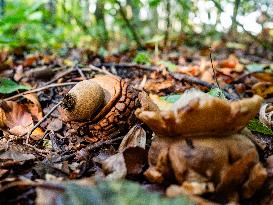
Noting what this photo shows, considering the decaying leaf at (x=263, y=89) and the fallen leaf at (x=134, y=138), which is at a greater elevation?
the fallen leaf at (x=134, y=138)

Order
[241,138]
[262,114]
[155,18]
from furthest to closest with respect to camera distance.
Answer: [155,18] < [262,114] < [241,138]

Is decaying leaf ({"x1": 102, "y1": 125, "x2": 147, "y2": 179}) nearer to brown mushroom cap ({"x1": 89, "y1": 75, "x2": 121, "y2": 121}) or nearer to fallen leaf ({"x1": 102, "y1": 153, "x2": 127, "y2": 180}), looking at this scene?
fallen leaf ({"x1": 102, "y1": 153, "x2": 127, "y2": 180})

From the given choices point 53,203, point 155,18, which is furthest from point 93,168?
point 155,18

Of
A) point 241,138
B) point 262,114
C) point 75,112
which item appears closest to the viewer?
point 241,138

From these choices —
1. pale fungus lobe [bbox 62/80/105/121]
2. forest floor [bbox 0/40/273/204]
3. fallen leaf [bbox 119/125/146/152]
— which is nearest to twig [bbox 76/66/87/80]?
forest floor [bbox 0/40/273/204]

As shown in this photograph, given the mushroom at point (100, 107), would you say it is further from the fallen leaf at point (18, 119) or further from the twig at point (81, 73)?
the twig at point (81, 73)

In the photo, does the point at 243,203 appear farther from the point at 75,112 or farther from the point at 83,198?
the point at 75,112

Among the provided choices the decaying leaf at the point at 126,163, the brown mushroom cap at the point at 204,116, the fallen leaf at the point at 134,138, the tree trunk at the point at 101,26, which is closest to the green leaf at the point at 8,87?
the fallen leaf at the point at 134,138

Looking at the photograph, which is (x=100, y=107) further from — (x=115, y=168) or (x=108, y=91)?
(x=115, y=168)
